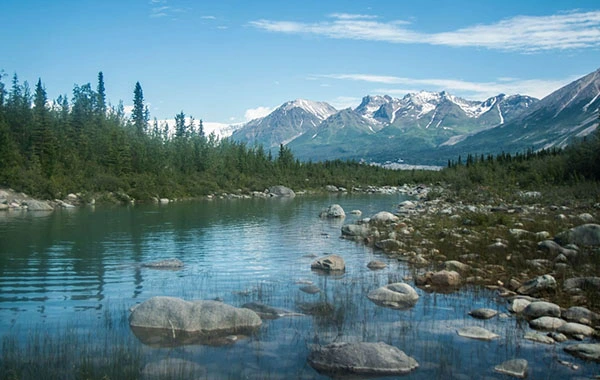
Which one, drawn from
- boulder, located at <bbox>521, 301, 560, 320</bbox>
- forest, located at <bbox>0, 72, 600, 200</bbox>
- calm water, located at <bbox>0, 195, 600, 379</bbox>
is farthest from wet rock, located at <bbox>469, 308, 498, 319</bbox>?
forest, located at <bbox>0, 72, 600, 200</bbox>

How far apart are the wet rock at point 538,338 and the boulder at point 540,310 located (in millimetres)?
1409

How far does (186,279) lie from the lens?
795 inches

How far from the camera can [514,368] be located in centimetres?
1067

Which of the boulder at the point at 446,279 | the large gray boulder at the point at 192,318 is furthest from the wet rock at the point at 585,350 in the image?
the large gray boulder at the point at 192,318

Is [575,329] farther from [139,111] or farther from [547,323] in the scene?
[139,111]

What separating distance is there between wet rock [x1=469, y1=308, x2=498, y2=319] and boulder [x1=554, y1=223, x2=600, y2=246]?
8.59 metres

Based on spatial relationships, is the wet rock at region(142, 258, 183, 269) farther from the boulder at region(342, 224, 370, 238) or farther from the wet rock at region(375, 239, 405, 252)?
the boulder at region(342, 224, 370, 238)

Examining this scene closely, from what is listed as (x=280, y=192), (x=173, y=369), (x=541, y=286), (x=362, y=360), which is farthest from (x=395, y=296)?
(x=280, y=192)

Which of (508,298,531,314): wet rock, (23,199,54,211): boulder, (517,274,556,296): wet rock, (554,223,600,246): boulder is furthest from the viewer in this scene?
(23,199,54,211): boulder

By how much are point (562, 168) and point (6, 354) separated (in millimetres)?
57499

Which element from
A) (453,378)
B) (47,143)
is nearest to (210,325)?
(453,378)

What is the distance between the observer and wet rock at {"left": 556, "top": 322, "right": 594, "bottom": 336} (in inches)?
490

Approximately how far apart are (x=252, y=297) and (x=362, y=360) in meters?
6.89

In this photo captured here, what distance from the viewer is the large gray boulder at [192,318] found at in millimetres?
13203
